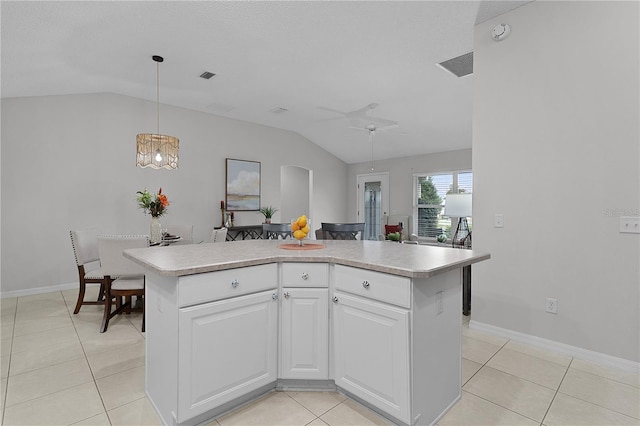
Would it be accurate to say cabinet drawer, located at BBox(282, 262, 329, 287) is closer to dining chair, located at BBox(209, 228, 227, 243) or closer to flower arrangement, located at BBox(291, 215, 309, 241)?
flower arrangement, located at BBox(291, 215, 309, 241)

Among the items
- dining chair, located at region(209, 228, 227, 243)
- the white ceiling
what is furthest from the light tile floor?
the white ceiling

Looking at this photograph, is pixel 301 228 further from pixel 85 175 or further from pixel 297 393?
pixel 85 175

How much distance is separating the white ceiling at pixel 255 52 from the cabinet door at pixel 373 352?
2528 mm

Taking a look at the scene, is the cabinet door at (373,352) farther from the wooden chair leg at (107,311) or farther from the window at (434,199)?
the window at (434,199)

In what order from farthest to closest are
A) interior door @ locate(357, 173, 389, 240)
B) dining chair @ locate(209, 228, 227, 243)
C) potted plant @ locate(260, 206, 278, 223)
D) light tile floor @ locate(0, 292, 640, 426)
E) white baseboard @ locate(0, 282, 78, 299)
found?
interior door @ locate(357, 173, 389, 240), potted plant @ locate(260, 206, 278, 223), white baseboard @ locate(0, 282, 78, 299), dining chair @ locate(209, 228, 227, 243), light tile floor @ locate(0, 292, 640, 426)

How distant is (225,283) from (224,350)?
355 mm

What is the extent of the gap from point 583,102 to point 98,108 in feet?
18.4

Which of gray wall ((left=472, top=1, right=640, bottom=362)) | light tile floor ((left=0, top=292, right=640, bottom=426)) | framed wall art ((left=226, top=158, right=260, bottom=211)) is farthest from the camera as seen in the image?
framed wall art ((left=226, top=158, right=260, bottom=211))

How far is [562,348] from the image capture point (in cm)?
258

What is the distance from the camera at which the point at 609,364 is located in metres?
2.36

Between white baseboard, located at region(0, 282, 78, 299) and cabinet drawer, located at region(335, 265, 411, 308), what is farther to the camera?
white baseboard, located at region(0, 282, 78, 299)

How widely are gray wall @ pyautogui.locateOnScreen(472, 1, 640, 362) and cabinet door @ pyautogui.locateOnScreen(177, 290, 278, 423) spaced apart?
86.1 inches

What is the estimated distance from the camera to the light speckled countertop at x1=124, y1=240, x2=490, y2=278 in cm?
155

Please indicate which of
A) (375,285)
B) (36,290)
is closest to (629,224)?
(375,285)
